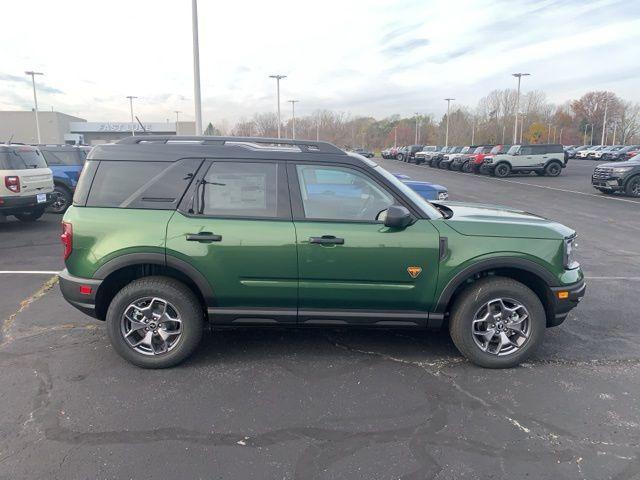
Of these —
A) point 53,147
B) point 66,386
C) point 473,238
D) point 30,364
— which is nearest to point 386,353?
point 473,238

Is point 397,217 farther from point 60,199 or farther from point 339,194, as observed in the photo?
point 60,199

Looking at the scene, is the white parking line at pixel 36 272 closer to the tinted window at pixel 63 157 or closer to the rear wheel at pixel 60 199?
the rear wheel at pixel 60 199

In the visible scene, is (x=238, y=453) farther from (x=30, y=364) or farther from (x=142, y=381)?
(x=30, y=364)

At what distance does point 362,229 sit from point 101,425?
7.46ft

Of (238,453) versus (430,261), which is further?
(430,261)

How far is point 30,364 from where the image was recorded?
3824 mm

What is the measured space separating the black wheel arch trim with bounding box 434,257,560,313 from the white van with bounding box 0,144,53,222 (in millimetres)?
9096

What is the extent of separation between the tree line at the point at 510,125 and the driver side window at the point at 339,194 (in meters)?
70.7

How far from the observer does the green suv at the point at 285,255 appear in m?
3.63

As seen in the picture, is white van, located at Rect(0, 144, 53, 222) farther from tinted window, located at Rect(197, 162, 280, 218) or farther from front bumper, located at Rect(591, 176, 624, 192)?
front bumper, located at Rect(591, 176, 624, 192)

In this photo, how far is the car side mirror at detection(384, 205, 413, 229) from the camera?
3.54 meters

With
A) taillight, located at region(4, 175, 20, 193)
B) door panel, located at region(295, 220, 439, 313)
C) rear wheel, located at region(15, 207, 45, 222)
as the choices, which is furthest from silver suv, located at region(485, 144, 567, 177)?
door panel, located at region(295, 220, 439, 313)

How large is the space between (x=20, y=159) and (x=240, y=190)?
807 cm

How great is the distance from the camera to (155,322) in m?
3.76
